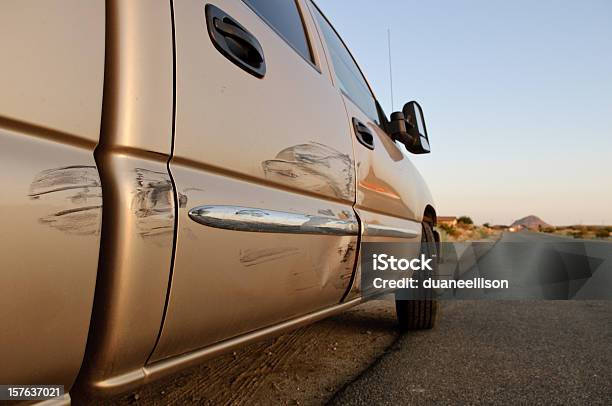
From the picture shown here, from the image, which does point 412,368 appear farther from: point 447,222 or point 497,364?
point 447,222

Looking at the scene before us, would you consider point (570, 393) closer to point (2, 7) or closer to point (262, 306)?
point (262, 306)

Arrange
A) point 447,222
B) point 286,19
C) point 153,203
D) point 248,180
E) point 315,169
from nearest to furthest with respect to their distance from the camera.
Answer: point 153,203
point 248,180
point 315,169
point 286,19
point 447,222

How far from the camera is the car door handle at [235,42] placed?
4.10 ft

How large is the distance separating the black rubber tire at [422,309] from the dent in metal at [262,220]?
1.76m

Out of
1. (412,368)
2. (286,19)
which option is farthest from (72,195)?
(412,368)

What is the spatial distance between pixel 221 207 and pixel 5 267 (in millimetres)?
526

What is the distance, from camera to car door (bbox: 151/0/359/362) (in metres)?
1.11

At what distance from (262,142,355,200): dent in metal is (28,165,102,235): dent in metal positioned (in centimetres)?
59

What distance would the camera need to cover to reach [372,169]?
7.88 ft

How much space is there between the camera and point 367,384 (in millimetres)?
2238

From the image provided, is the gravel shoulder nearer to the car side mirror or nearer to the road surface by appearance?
the road surface

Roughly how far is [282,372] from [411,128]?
6.62 feet

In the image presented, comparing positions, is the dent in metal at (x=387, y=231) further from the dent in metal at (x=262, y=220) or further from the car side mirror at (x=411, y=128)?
the car side mirror at (x=411, y=128)

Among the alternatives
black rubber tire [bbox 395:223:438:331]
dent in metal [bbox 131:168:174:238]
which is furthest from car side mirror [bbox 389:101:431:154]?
dent in metal [bbox 131:168:174:238]
